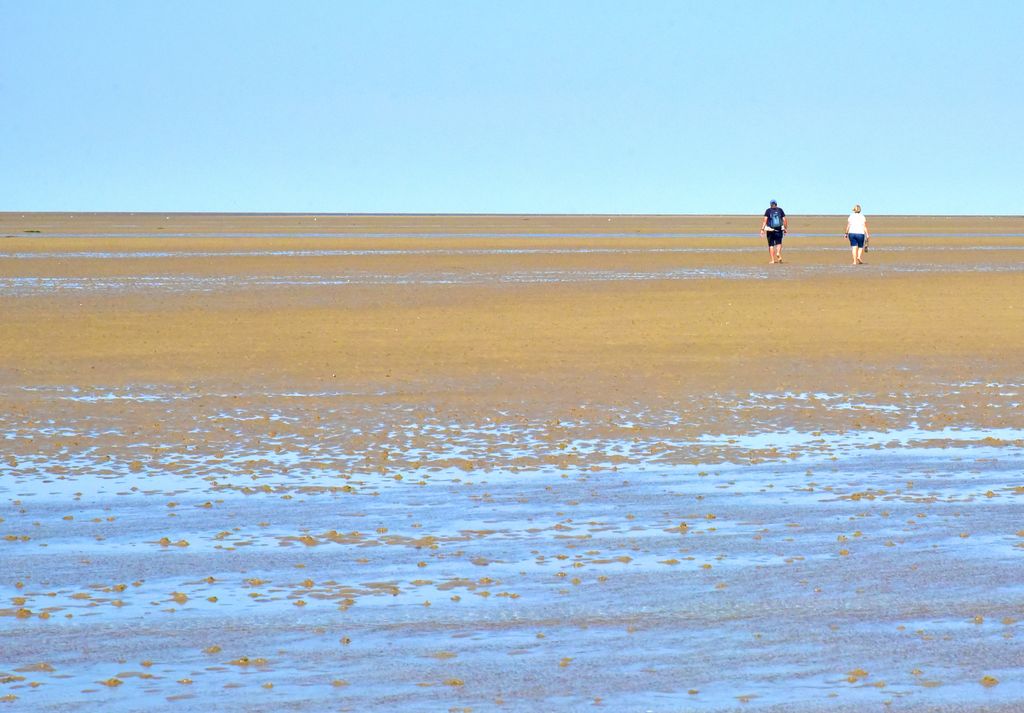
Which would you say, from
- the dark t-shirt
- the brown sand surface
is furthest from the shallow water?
the dark t-shirt

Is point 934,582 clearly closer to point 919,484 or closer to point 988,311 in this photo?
point 919,484

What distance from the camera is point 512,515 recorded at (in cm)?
1012

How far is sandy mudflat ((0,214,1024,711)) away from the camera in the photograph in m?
6.67

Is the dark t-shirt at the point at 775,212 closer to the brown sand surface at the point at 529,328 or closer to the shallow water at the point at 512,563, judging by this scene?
the brown sand surface at the point at 529,328

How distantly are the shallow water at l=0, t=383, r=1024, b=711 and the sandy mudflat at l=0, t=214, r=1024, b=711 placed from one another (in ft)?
0.08

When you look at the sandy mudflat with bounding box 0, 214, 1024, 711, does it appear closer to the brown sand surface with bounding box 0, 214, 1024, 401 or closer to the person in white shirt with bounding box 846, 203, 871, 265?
the brown sand surface with bounding box 0, 214, 1024, 401

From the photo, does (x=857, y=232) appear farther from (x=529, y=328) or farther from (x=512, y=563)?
(x=512, y=563)

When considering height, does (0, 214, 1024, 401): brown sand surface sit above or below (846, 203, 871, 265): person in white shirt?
below

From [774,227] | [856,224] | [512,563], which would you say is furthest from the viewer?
[774,227]

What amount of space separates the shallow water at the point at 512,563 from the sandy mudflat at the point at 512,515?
0.03 meters

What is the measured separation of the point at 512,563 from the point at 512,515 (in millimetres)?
1434

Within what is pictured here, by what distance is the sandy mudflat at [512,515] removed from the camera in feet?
21.9

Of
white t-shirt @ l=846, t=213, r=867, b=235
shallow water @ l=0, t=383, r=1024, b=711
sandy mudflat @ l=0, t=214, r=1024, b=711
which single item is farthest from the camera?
white t-shirt @ l=846, t=213, r=867, b=235

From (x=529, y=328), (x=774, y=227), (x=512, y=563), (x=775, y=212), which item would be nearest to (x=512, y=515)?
(x=512, y=563)
